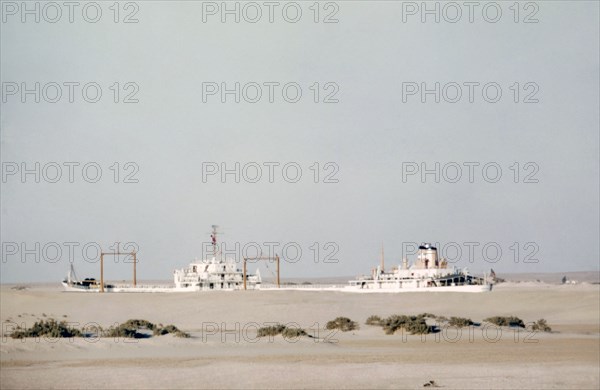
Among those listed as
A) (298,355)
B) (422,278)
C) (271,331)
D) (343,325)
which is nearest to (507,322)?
(343,325)

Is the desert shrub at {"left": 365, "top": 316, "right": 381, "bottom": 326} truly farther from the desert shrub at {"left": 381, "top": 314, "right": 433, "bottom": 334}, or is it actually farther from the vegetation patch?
the vegetation patch

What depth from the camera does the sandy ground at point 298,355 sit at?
24953mm

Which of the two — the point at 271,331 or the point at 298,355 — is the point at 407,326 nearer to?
the point at 271,331

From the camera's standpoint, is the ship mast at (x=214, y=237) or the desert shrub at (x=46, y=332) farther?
the ship mast at (x=214, y=237)

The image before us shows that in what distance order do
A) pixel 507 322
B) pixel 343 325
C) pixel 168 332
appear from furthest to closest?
pixel 507 322
pixel 343 325
pixel 168 332

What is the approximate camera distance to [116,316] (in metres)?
49.9

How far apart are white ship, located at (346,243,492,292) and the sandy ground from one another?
20.9 meters

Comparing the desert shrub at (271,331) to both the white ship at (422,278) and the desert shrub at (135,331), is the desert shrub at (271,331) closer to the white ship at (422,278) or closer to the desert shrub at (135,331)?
the desert shrub at (135,331)

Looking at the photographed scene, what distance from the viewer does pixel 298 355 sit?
30.5 metres

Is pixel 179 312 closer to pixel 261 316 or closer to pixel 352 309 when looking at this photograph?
pixel 261 316

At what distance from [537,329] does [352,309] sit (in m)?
15.2

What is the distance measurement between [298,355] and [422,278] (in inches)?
1776

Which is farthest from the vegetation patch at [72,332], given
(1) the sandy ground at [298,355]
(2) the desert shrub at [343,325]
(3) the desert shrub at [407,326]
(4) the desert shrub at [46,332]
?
(3) the desert shrub at [407,326]

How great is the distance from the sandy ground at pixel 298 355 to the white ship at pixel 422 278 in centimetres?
2085
